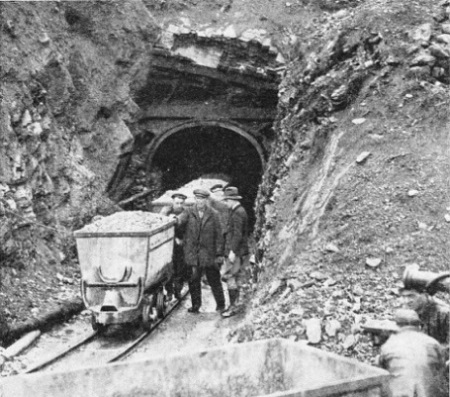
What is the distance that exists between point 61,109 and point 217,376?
10554 millimetres

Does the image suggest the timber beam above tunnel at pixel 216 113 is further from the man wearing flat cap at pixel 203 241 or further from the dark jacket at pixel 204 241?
the dark jacket at pixel 204 241

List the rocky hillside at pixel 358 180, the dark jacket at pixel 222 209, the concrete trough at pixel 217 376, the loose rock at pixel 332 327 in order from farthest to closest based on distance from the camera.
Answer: the dark jacket at pixel 222 209 → the rocky hillside at pixel 358 180 → the loose rock at pixel 332 327 → the concrete trough at pixel 217 376

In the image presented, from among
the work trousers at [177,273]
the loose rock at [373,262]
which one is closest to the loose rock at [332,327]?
the loose rock at [373,262]

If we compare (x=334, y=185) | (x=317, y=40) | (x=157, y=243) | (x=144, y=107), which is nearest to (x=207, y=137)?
(x=144, y=107)

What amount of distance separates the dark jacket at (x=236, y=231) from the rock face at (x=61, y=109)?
2937 mm

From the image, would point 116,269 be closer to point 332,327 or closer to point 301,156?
point 301,156

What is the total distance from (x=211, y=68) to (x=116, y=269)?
10096 millimetres

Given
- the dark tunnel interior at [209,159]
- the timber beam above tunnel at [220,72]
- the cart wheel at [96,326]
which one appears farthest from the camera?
the dark tunnel interior at [209,159]

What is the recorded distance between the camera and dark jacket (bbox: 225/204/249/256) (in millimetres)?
9844

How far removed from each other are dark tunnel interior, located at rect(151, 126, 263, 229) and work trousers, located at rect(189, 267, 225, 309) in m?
8.96

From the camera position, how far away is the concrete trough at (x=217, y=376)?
13.9 ft

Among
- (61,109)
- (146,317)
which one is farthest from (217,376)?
(61,109)

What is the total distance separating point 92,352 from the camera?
8.14 metres

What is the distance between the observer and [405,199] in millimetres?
7059
